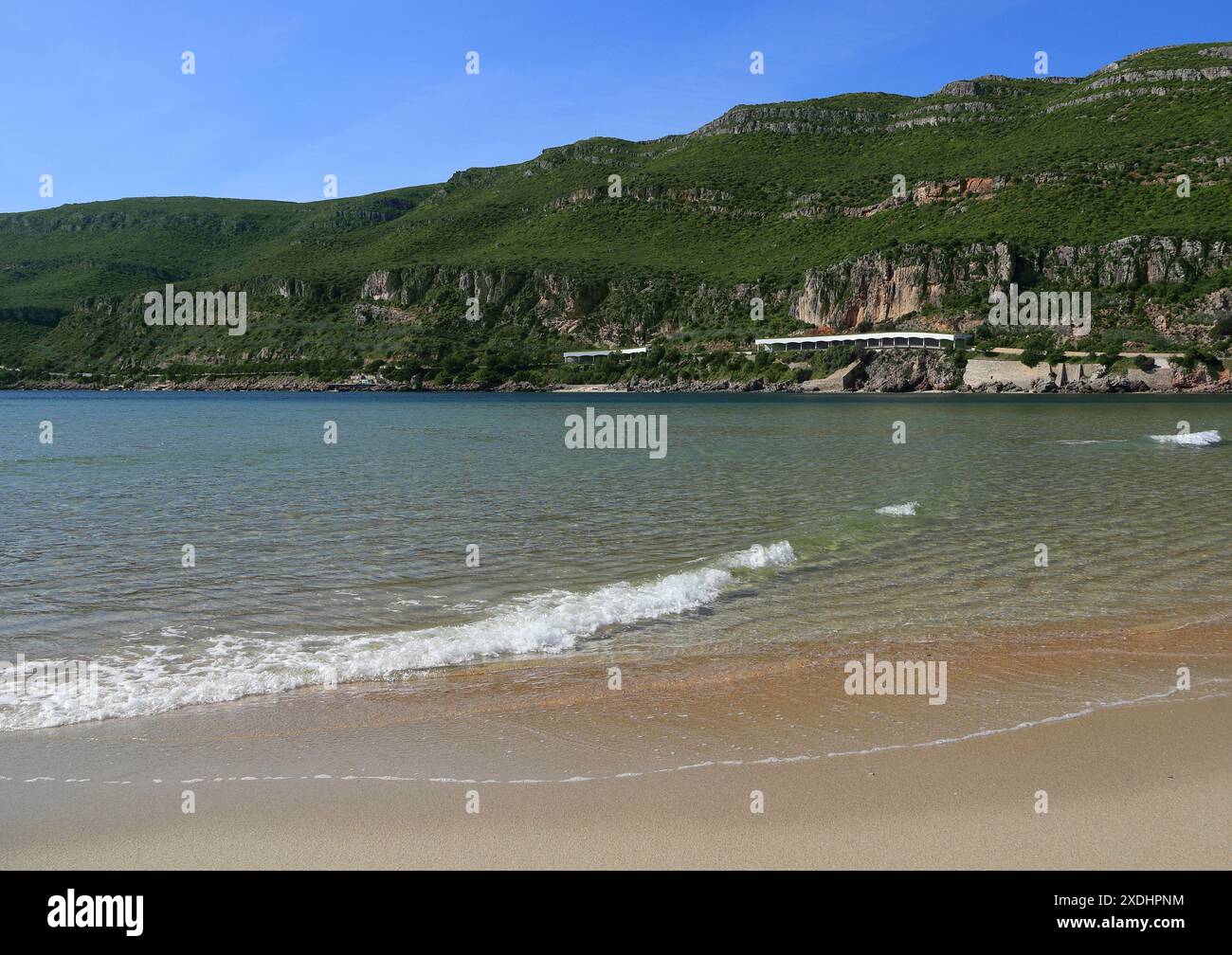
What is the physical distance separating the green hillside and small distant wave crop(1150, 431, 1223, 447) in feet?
218

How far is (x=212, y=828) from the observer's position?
4.48m

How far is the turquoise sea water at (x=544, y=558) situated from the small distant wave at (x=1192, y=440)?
244 inches

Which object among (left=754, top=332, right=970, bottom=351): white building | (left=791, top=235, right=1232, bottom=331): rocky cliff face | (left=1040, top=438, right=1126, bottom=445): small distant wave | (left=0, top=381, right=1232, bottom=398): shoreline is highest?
(left=791, top=235, right=1232, bottom=331): rocky cliff face

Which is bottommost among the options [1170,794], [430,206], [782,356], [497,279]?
[1170,794]

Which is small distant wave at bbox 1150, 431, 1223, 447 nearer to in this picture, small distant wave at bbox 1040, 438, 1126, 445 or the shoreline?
small distant wave at bbox 1040, 438, 1126, 445

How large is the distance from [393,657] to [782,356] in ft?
350

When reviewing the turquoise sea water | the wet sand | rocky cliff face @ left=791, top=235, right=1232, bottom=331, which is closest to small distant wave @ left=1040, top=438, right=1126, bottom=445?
the turquoise sea water

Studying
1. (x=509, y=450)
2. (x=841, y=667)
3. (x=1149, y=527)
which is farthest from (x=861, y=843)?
(x=509, y=450)

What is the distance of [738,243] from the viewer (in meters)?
127

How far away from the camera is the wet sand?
428 cm

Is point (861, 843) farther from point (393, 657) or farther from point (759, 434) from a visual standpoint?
point (759, 434)

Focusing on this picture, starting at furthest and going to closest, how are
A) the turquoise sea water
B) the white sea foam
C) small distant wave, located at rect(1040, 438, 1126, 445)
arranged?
small distant wave, located at rect(1040, 438, 1126, 445)
the turquoise sea water
the white sea foam

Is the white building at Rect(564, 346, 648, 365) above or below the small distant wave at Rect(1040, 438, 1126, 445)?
above

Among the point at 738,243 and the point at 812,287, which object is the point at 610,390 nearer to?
the point at 812,287
